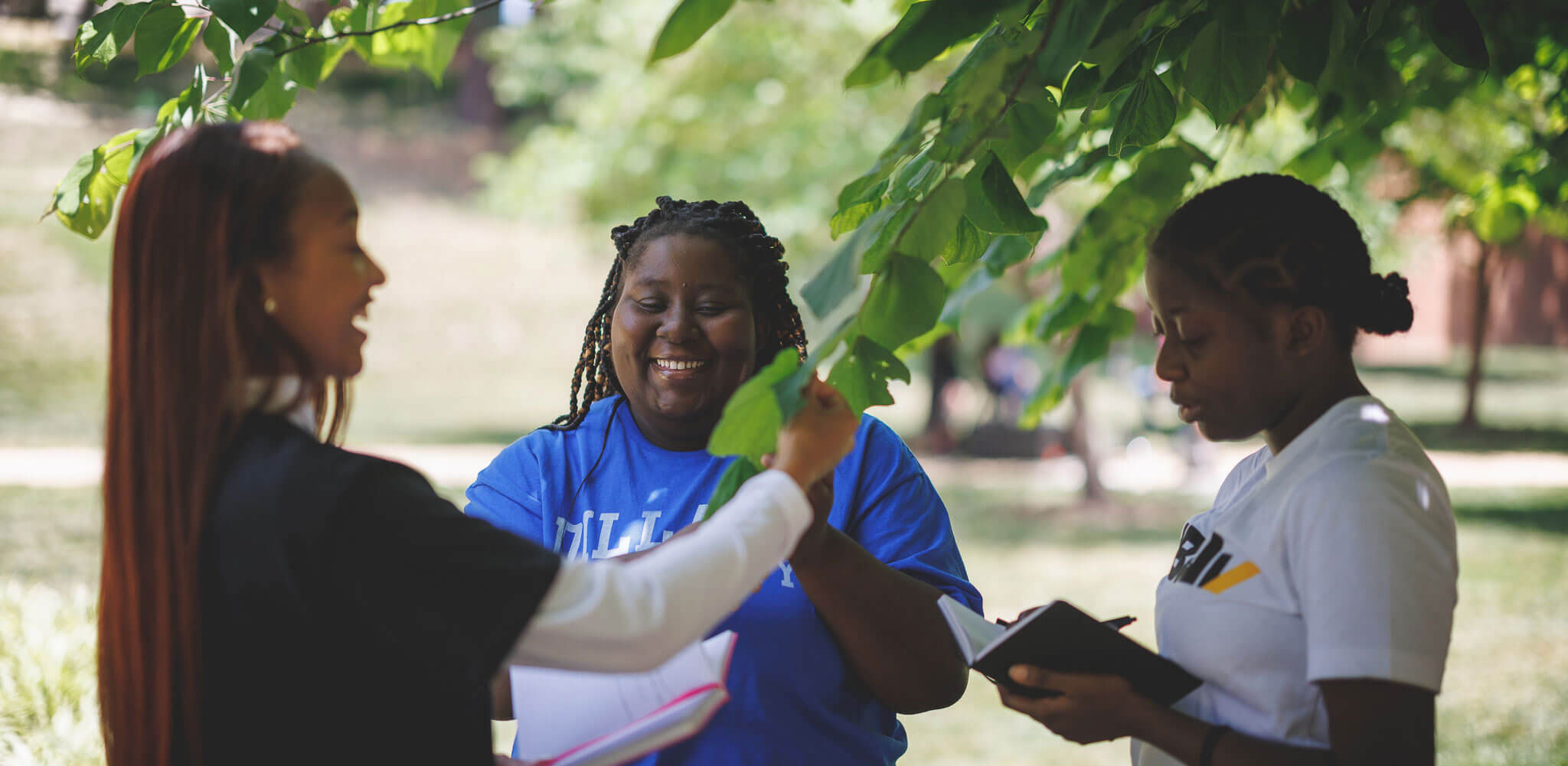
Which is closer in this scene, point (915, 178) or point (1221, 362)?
point (1221, 362)

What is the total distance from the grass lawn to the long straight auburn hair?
2.86 metres

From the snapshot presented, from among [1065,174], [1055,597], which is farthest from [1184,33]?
[1055,597]

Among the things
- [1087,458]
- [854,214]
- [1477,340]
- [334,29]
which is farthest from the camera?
[1477,340]

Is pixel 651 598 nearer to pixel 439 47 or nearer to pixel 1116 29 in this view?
pixel 1116 29

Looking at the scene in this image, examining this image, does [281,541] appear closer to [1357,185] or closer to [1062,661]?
[1062,661]

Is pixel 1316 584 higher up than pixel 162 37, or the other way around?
pixel 162 37

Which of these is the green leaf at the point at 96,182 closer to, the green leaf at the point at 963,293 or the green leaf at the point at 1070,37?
the green leaf at the point at 1070,37

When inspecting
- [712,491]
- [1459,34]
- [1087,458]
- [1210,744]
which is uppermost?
[1459,34]

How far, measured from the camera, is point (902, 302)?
6.29ft

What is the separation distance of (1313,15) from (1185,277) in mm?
693

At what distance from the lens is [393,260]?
27719 millimetres

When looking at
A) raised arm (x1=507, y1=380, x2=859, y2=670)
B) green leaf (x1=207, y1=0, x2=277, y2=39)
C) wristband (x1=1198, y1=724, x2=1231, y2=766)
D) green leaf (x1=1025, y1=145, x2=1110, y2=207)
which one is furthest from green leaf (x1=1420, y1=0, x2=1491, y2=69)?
green leaf (x1=207, y1=0, x2=277, y2=39)

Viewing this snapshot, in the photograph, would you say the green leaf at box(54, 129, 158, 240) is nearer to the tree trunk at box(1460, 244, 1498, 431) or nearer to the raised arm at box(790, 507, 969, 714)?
the raised arm at box(790, 507, 969, 714)

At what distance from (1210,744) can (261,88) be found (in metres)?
2.21
